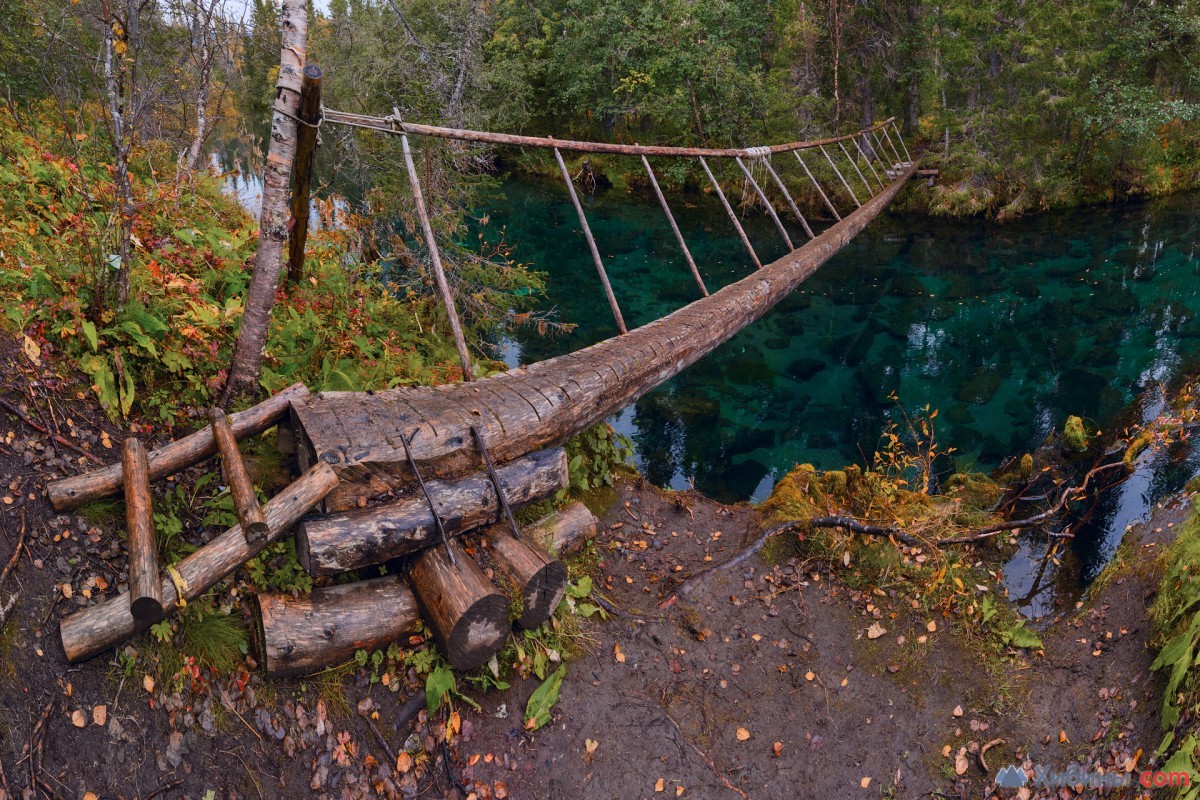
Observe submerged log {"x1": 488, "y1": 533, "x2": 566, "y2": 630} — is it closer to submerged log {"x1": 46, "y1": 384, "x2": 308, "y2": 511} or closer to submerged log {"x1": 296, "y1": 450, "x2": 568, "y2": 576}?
submerged log {"x1": 296, "y1": 450, "x2": 568, "y2": 576}

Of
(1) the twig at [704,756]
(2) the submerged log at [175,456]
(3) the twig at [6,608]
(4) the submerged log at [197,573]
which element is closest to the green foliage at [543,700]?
(1) the twig at [704,756]

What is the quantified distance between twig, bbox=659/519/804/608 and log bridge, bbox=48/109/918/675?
819 mm

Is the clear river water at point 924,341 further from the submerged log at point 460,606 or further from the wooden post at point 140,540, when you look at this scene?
the wooden post at point 140,540

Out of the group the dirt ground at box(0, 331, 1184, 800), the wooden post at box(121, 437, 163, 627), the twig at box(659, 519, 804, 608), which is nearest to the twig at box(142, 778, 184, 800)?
the dirt ground at box(0, 331, 1184, 800)

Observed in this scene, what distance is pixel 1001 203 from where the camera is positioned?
1825cm

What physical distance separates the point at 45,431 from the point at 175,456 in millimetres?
699

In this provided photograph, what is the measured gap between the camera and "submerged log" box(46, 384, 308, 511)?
3340 mm

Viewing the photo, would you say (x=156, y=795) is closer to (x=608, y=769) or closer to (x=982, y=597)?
(x=608, y=769)

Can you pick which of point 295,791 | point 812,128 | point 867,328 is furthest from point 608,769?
point 812,128

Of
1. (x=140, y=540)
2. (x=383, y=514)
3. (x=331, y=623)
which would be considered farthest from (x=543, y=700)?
(x=140, y=540)

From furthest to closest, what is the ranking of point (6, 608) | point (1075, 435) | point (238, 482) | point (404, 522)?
point (1075, 435), point (404, 522), point (238, 482), point (6, 608)

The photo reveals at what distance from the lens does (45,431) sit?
142 inches

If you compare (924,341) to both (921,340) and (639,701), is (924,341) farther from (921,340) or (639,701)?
(639,701)

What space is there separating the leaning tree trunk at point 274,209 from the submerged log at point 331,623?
173 centimetres
